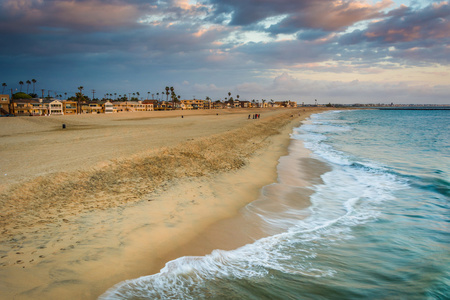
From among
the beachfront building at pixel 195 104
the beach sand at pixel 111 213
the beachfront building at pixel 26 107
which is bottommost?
the beach sand at pixel 111 213

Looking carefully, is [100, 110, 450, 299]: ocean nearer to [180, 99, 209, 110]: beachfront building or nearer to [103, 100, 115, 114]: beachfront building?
[103, 100, 115, 114]: beachfront building

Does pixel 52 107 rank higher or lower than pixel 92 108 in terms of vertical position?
lower

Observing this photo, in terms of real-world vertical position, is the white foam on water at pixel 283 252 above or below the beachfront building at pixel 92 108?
below

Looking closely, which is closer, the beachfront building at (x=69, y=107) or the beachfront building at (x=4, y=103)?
the beachfront building at (x=4, y=103)

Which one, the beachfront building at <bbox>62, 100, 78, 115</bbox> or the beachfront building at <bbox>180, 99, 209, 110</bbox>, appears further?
the beachfront building at <bbox>180, 99, 209, 110</bbox>

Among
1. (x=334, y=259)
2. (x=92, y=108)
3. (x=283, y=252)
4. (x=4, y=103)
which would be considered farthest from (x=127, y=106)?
(x=334, y=259)

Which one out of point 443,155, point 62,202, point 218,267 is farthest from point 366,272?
point 443,155

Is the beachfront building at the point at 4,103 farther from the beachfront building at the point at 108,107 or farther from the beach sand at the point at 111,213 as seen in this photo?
the beach sand at the point at 111,213

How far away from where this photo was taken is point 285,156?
54.9 feet

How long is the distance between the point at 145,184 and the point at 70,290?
15.8 feet

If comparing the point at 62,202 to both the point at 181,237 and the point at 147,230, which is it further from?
the point at 181,237

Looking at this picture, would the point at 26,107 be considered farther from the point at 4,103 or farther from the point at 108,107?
the point at 108,107

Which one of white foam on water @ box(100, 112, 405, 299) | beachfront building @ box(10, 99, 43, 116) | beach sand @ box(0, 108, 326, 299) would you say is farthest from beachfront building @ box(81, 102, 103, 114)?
white foam on water @ box(100, 112, 405, 299)

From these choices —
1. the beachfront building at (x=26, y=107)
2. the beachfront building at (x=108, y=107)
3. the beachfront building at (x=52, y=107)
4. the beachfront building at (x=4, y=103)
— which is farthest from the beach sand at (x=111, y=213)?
the beachfront building at (x=108, y=107)
